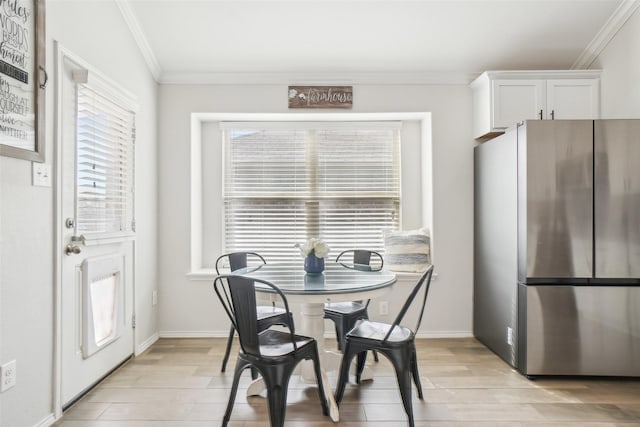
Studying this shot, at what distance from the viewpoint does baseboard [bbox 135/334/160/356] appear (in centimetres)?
324

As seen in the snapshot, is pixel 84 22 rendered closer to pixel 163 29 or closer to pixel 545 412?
pixel 163 29

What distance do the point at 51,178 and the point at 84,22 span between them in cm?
107

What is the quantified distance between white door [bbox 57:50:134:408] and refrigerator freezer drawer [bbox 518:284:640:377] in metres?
2.96

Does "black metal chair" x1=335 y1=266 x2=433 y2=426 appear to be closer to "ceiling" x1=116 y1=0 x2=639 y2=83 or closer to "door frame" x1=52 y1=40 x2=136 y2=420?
"door frame" x1=52 y1=40 x2=136 y2=420

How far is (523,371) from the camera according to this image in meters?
2.77

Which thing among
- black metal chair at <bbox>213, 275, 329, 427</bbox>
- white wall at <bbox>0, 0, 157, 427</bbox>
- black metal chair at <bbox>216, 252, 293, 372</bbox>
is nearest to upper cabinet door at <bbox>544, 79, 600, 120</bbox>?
black metal chair at <bbox>216, 252, 293, 372</bbox>

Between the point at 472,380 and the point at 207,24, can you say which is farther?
the point at 207,24

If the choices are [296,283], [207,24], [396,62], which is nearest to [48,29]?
[207,24]

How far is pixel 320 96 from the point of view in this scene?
12.0 feet

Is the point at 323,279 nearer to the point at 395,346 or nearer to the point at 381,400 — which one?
the point at 395,346

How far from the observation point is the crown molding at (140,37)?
294 cm

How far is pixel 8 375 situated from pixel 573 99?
4.32m

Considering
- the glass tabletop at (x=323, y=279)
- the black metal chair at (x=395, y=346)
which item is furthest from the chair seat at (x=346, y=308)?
the black metal chair at (x=395, y=346)

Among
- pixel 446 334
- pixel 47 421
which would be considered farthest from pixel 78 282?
pixel 446 334
